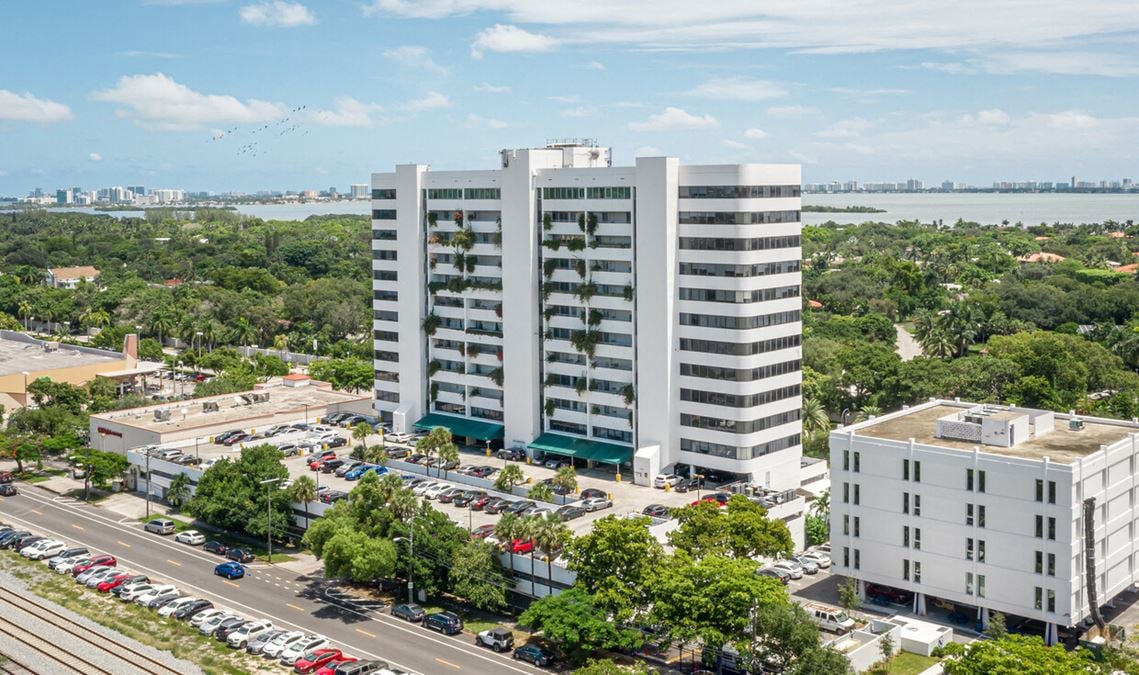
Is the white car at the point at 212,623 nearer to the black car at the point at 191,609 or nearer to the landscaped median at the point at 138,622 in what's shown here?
the landscaped median at the point at 138,622

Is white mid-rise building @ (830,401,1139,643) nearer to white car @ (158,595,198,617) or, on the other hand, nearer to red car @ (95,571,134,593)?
white car @ (158,595,198,617)

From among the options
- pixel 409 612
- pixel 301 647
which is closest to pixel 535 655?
pixel 409 612

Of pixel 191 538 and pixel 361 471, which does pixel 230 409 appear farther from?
pixel 191 538

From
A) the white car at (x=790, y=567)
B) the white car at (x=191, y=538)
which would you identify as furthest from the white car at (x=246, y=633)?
the white car at (x=790, y=567)

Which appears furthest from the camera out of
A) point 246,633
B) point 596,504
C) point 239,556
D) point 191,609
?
point 596,504

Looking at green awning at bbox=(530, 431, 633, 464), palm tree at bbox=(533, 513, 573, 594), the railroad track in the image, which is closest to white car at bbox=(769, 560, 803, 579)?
palm tree at bbox=(533, 513, 573, 594)
